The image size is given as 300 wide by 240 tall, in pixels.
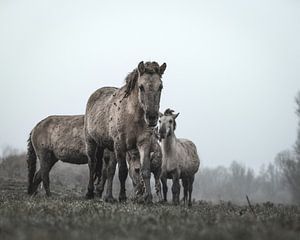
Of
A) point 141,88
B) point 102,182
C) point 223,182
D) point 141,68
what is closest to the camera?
point 141,88

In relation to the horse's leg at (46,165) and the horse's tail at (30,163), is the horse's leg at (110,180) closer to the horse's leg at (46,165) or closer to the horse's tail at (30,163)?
the horse's leg at (46,165)

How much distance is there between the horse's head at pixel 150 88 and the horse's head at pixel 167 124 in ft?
17.1

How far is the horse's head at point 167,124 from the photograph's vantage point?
1408 cm

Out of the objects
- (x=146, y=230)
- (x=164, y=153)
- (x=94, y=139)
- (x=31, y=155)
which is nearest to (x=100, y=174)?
(x=94, y=139)

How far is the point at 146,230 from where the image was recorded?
11.0ft

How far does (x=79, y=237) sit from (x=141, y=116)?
608 centimetres

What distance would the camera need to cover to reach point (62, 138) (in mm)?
14000

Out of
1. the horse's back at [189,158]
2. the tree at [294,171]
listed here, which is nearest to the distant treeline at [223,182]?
the tree at [294,171]

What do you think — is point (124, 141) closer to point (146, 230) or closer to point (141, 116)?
point (141, 116)

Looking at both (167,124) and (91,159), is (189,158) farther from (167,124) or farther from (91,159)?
(91,159)

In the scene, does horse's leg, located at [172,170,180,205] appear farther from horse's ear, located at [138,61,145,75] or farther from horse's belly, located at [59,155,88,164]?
horse's ear, located at [138,61,145,75]

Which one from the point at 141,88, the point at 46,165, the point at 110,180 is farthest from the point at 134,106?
the point at 46,165

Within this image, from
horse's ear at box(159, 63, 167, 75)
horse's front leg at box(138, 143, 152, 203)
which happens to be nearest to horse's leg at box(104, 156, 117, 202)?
horse's front leg at box(138, 143, 152, 203)

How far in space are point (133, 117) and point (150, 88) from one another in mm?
858
